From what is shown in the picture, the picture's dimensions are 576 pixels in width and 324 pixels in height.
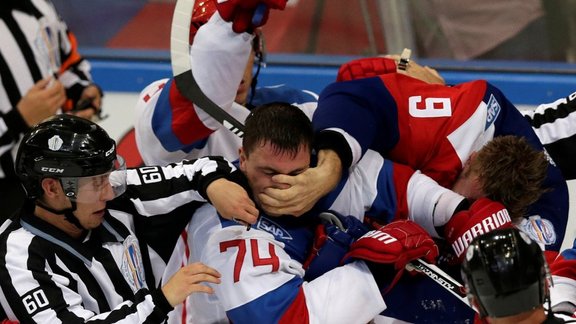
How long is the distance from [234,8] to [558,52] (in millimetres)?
2210

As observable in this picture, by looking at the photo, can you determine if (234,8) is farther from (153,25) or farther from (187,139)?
(153,25)

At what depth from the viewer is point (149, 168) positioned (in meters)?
2.23

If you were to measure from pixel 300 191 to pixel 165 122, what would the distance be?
0.49 m

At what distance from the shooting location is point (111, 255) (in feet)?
6.88

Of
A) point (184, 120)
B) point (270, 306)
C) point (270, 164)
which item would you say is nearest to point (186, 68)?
point (184, 120)

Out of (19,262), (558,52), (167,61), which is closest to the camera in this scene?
(19,262)

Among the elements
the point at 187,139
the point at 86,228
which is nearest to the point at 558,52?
the point at 187,139

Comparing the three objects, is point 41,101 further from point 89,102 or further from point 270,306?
point 270,306

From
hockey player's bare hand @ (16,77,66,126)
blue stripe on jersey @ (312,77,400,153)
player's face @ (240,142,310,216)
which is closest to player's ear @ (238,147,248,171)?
player's face @ (240,142,310,216)

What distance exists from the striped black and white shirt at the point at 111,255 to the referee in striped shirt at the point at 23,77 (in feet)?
2.93

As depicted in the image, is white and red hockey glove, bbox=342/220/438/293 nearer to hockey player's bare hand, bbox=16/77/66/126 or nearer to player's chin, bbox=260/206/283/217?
player's chin, bbox=260/206/283/217

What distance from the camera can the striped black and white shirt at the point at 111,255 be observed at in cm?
194

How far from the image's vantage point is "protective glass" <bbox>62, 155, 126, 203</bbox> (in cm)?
200

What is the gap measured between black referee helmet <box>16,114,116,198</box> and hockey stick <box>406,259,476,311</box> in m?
0.69
